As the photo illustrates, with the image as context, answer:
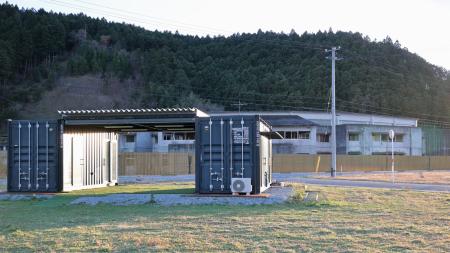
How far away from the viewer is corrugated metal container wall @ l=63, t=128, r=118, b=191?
78.3 ft

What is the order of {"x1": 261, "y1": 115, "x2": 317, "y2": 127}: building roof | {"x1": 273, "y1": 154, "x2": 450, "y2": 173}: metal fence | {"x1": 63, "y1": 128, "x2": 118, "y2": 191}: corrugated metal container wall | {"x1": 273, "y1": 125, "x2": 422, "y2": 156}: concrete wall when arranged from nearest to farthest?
1. {"x1": 63, "y1": 128, "x2": 118, "y2": 191}: corrugated metal container wall
2. {"x1": 273, "y1": 154, "x2": 450, "y2": 173}: metal fence
3. {"x1": 273, "y1": 125, "x2": 422, "y2": 156}: concrete wall
4. {"x1": 261, "y1": 115, "x2": 317, "y2": 127}: building roof

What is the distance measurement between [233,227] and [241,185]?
7.93m

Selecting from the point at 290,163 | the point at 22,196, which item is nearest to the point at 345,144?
the point at 290,163

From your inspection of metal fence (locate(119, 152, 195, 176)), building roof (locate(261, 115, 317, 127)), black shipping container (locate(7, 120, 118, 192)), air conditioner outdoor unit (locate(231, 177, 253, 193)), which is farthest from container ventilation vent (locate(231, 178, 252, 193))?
building roof (locate(261, 115, 317, 127))

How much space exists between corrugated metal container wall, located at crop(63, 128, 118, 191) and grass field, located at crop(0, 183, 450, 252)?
540 cm

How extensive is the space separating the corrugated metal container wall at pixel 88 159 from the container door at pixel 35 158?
534mm

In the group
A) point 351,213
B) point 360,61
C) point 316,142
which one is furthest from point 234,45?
point 351,213

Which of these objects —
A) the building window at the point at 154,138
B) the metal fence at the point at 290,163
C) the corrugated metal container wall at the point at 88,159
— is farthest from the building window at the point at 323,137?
the corrugated metal container wall at the point at 88,159

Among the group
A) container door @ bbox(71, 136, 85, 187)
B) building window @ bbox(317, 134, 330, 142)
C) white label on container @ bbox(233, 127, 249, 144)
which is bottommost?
container door @ bbox(71, 136, 85, 187)

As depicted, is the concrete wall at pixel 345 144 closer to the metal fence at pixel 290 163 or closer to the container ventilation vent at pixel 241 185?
the metal fence at pixel 290 163

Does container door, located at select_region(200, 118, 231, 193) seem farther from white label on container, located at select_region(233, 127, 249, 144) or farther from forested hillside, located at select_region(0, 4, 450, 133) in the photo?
forested hillside, located at select_region(0, 4, 450, 133)

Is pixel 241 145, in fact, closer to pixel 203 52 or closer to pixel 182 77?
pixel 182 77

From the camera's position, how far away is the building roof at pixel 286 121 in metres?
86.6

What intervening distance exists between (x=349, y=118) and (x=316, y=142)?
56.8ft
